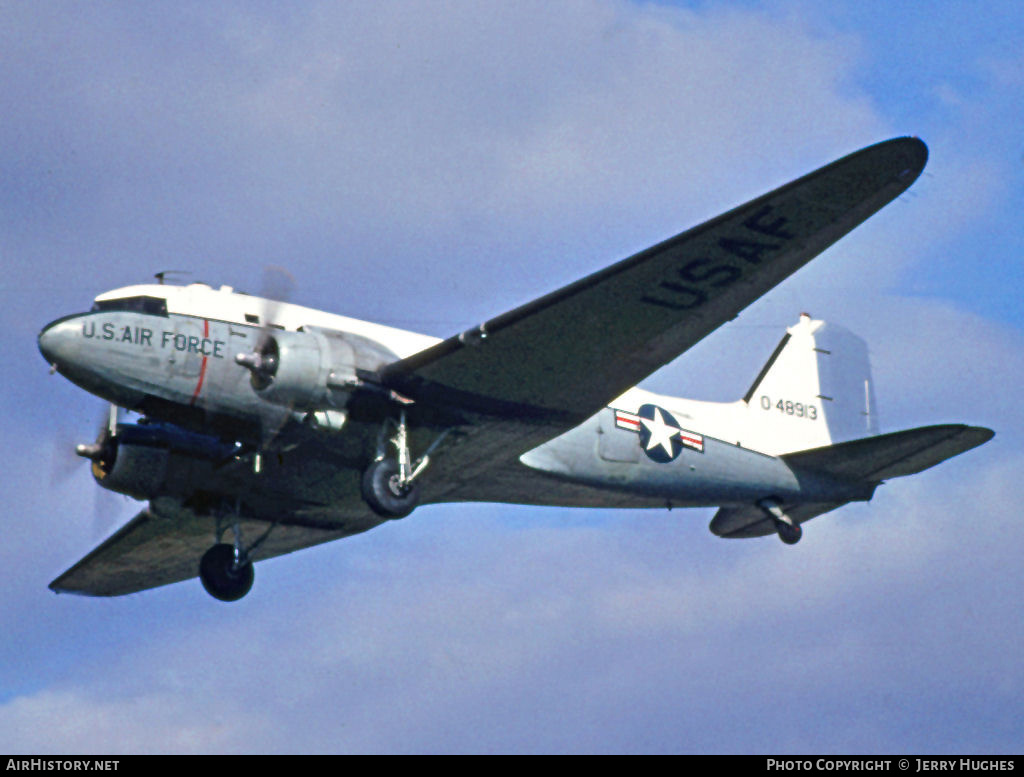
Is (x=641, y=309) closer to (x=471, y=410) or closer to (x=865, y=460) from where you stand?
(x=471, y=410)

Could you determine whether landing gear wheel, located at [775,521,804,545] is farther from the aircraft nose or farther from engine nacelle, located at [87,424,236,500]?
the aircraft nose

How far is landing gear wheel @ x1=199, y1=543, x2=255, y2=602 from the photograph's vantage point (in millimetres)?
22266

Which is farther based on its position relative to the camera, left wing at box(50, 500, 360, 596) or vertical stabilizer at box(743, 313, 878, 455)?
vertical stabilizer at box(743, 313, 878, 455)

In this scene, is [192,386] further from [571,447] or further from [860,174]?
[860,174]

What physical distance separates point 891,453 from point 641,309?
633cm

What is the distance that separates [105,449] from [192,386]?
9.89 ft

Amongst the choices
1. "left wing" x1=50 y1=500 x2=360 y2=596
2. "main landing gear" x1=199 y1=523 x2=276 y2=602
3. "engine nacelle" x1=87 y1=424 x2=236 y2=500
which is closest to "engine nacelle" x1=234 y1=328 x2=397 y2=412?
"engine nacelle" x1=87 y1=424 x2=236 y2=500

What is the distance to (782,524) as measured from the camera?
23953mm

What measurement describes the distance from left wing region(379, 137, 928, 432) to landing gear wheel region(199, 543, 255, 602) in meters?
4.84

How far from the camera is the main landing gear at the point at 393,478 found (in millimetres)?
19172

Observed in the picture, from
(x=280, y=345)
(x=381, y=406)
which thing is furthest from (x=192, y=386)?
(x=381, y=406)

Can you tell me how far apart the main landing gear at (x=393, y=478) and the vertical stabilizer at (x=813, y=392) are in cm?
719

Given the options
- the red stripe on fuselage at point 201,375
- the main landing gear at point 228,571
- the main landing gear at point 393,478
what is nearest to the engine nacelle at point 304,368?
the red stripe on fuselage at point 201,375

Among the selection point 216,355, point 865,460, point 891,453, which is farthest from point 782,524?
point 216,355
